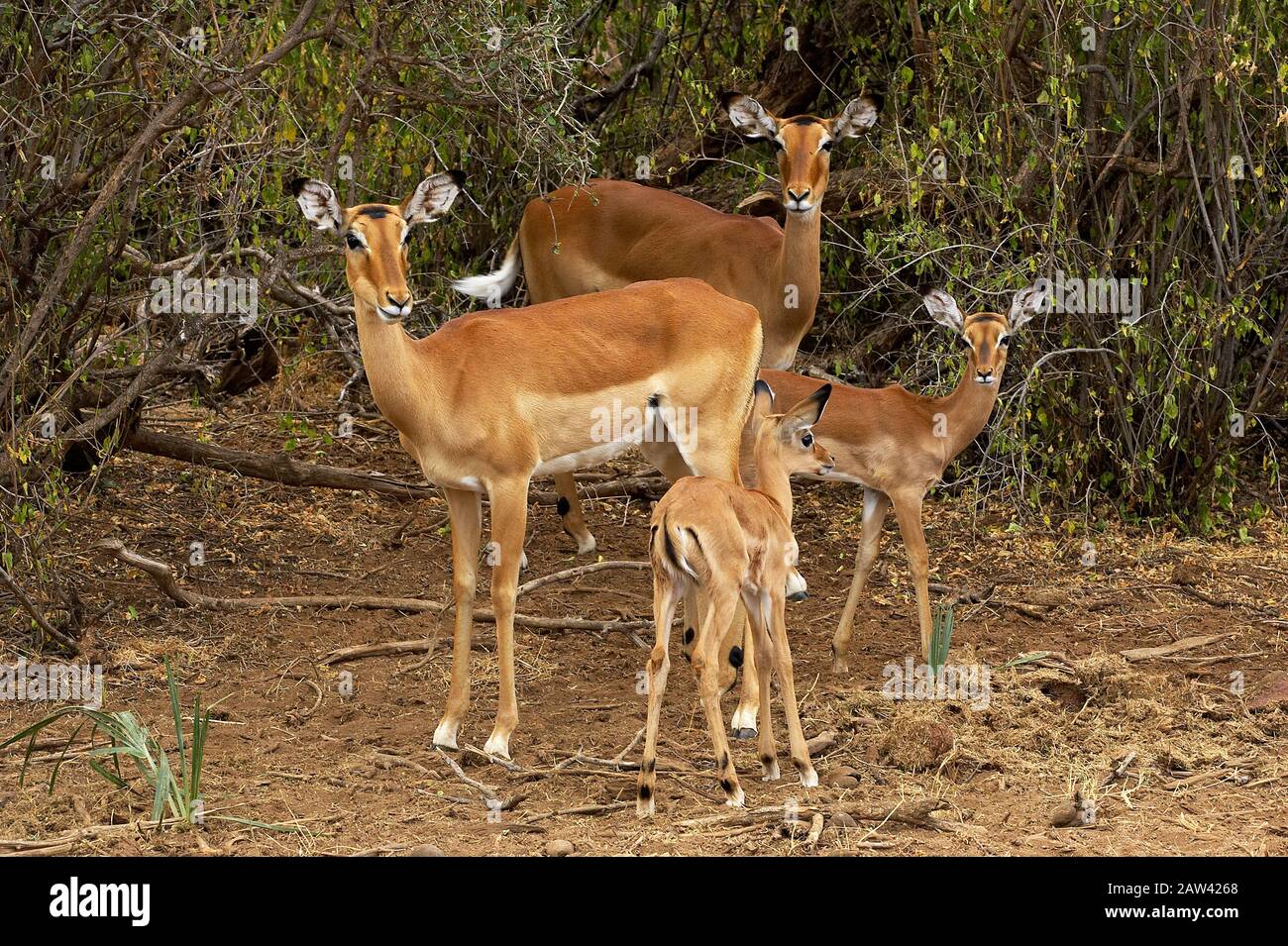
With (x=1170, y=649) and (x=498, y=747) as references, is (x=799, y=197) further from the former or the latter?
(x=498, y=747)

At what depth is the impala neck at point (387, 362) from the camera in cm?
590

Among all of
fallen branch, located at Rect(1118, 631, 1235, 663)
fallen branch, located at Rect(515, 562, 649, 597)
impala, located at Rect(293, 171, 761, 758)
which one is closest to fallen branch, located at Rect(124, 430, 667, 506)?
fallen branch, located at Rect(515, 562, 649, 597)

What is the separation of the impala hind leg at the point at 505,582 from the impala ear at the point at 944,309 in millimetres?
2156

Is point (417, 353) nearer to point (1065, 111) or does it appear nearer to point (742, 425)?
point (742, 425)

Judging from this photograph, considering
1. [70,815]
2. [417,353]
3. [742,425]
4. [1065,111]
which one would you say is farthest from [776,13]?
[70,815]

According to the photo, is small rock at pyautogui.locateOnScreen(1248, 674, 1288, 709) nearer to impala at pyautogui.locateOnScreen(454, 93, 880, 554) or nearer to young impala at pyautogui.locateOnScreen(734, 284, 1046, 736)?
young impala at pyautogui.locateOnScreen(734, 284, 1046, 736)

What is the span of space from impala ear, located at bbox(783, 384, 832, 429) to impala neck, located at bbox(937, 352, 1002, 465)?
4.42 ft

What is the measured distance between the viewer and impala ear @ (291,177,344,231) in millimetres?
5766

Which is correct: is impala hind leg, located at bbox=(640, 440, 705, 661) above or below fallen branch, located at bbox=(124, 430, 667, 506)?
below

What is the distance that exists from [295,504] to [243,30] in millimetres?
2751

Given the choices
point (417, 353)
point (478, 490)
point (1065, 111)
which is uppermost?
point (1065, 111)

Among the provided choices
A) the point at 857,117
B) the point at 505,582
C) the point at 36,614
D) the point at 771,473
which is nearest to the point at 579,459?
the point at 505,582

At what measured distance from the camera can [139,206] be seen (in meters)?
7.58

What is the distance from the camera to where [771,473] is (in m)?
6.11
